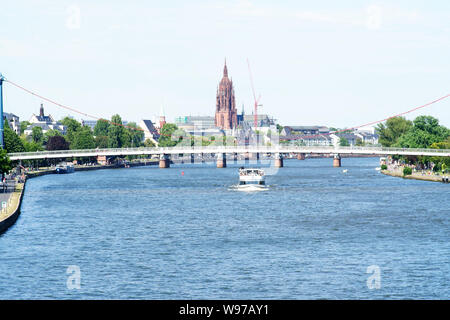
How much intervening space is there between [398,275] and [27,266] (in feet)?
66.2

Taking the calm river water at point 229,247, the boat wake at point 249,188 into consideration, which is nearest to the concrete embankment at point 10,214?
the calm river water at point 229,247

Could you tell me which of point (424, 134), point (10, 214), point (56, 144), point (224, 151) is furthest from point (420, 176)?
point (56, 144)

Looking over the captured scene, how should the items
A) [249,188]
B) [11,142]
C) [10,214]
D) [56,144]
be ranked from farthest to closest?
[56,144] < [11,142] < [249,188] < [10,214]

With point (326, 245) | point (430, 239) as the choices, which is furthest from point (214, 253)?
point (430, 239)

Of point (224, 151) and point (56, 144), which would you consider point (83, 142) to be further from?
point (224, 151)

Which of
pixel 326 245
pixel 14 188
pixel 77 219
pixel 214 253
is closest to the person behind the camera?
pixel 214 253

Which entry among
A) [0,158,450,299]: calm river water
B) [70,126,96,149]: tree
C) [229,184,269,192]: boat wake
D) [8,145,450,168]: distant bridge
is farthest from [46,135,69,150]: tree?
[0,158,450,299]: calm river water

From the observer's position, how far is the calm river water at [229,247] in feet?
124

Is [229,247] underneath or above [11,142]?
underneath

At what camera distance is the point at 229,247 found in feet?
167

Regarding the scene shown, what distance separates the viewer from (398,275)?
134 feet

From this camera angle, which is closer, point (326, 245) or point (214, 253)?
point (214, 253)

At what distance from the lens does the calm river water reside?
37.8m
